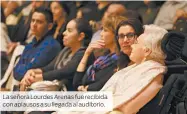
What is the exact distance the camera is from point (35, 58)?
157 inches

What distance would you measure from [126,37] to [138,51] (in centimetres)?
27

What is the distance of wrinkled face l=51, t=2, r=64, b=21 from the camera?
185 inches

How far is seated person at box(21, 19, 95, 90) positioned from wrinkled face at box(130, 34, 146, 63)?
Answer: 2.33ft

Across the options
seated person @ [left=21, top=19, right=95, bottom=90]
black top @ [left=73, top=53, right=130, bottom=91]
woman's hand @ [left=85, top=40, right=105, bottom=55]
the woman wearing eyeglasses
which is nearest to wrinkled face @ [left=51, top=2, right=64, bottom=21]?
seated person @ [left=21, top=19, right=95, bottom=90]

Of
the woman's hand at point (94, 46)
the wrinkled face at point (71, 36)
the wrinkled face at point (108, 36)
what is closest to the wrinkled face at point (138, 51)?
the wrinkled face at point (108, 36)

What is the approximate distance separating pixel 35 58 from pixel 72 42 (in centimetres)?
40

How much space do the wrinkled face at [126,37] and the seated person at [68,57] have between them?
469 mm

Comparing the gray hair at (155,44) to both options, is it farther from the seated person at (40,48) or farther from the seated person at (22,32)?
the seated person at (22,32)

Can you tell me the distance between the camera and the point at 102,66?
3432 mm

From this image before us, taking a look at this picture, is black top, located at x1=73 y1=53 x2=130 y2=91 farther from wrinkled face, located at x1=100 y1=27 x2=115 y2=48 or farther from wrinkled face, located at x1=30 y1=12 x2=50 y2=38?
wrinkled face, located at x1=30 y1=12 x2=50 y2=38

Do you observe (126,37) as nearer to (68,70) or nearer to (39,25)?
(68,70)

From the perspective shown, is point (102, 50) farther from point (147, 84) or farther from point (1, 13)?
point (1, 13)

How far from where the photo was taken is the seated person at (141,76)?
2732 millimetres

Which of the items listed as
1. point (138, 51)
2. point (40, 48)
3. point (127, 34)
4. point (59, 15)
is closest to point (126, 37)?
point (127, 34)
